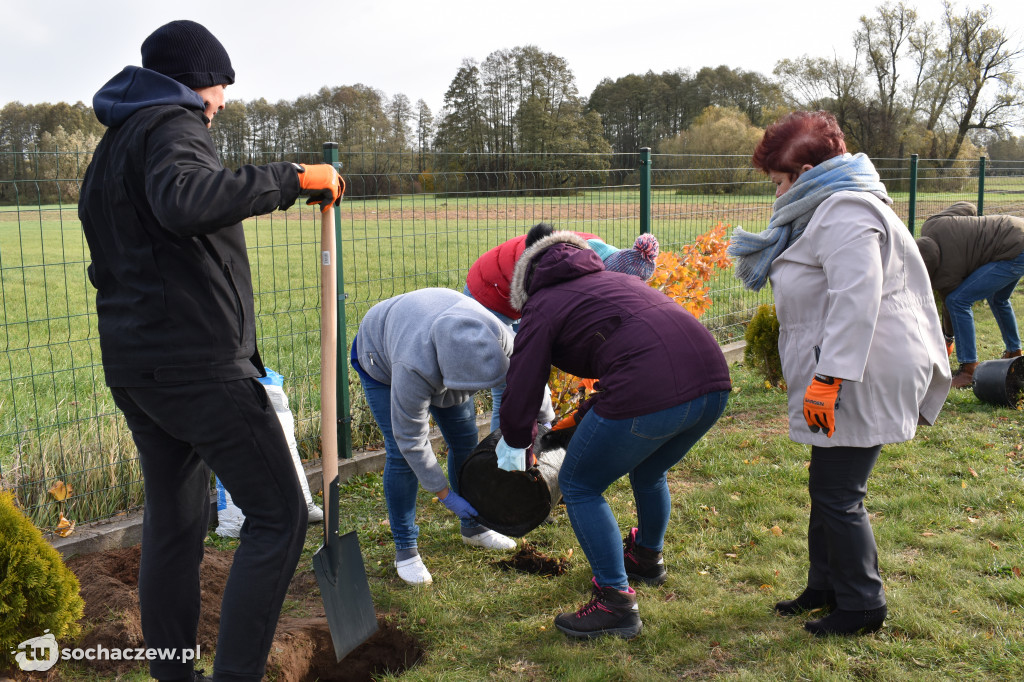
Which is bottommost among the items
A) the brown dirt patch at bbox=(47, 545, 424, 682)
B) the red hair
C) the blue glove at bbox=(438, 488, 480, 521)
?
the brown dirt patch at bbox=(47, 545, 424, 682)

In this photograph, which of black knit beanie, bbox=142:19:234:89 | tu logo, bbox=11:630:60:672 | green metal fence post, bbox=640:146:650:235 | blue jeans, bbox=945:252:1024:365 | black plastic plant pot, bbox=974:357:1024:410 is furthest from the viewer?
green metal fence post, bbox=640:146:650:235

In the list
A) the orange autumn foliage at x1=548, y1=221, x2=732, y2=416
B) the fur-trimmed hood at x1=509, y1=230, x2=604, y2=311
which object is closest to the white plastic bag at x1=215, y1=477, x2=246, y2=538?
the orange autumn foliage at x1=548, y1=221, x2=732, y2=416

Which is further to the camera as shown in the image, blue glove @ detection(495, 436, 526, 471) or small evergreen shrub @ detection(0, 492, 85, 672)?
blue glove @ detection(495, 436, 526, 471)

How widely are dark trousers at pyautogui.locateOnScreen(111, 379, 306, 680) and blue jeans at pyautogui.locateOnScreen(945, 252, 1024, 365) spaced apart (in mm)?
5937

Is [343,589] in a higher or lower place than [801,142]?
lower

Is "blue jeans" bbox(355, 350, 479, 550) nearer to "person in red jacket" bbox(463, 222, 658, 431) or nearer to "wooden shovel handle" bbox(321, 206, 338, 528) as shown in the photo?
"person in red jacket" bbox(463, 222, 658, 431)

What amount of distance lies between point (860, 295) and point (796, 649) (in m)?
1.28

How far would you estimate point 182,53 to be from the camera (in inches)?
83.8

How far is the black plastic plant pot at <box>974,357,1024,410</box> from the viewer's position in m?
5.61

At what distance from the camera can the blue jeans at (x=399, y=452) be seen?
11.2ft

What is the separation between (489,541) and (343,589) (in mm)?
1137

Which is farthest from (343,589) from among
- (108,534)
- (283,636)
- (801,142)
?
(801,142)

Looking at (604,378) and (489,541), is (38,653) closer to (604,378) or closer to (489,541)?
(489,541)
